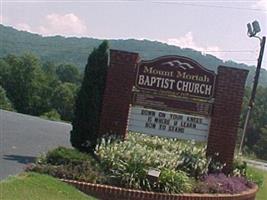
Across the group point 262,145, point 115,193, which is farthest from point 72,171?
point 262,145

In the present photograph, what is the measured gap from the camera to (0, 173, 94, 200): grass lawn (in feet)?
27.1

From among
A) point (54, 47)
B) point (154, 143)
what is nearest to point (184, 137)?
point (154, 143)

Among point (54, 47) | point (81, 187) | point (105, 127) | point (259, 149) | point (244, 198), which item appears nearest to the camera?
point (81, 187)

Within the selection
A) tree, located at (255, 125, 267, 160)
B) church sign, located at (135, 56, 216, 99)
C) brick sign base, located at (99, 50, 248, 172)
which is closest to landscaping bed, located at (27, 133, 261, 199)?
brick sign base, located at (99, 50, 248, 172)

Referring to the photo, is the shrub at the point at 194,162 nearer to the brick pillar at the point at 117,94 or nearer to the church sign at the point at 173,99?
the church sign at the point at 173,99

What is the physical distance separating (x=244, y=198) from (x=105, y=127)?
3.37m

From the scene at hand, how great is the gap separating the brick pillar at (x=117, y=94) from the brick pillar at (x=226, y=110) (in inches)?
77.4

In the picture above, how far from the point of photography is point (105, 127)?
12883 mm

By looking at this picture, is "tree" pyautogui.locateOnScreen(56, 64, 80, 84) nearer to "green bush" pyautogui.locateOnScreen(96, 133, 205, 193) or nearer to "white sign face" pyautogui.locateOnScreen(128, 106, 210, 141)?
"white sign face" pyautogui.locateOnScreen(128, 106, 210, 141)

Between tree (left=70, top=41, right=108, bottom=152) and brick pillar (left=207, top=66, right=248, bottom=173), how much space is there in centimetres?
263

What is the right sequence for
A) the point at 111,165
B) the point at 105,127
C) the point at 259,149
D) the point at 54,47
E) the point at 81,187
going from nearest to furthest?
1. the point at 81,187
2. the point at 111,165
3. the point at 105,127
4. the point at 259,149
5. the point at 54,47

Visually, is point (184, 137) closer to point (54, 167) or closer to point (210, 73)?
point (210, 73)

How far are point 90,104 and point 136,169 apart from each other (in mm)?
2408

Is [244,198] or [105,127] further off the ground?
[105,127]
